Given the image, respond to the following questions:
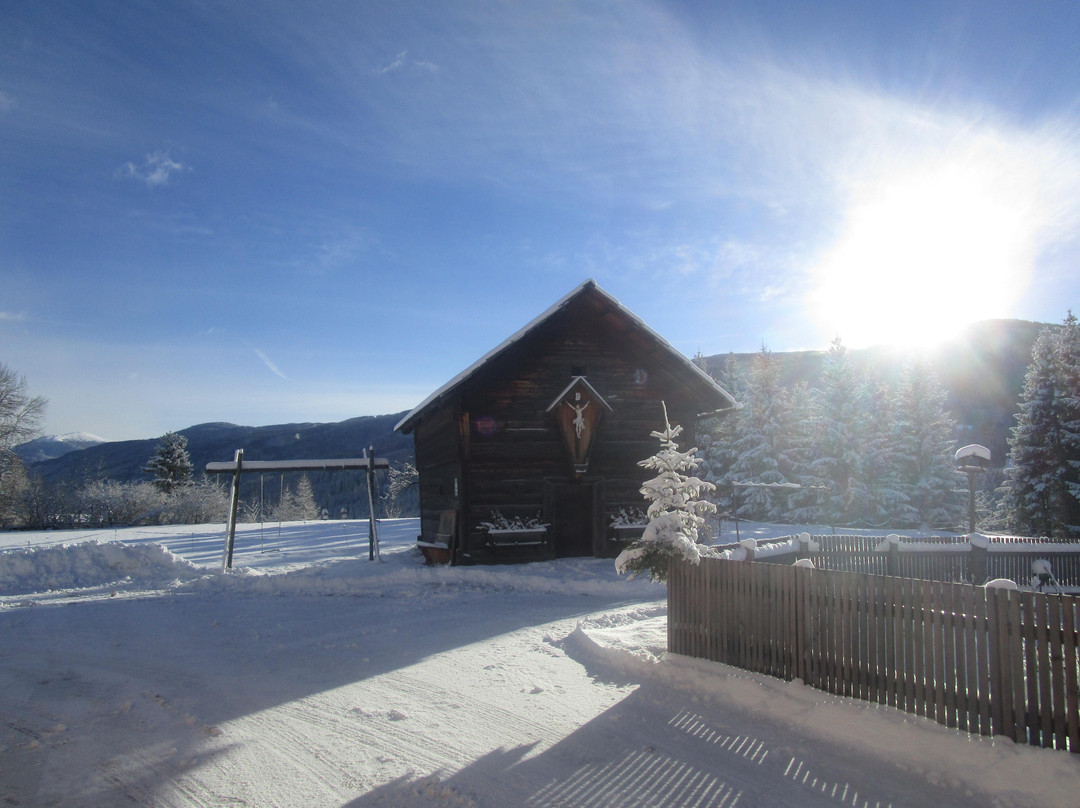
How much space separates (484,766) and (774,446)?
3490 cm

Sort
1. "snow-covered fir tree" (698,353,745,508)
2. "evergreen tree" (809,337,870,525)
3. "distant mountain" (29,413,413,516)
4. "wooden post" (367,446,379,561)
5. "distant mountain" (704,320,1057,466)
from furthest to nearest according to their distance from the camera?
1. "distant mountain" (29,413,413,516)
2. "distant mountain" (704,320,1057,466)
3. "snow-covered fir tree" (698,353,745,508)
4. "evergreen tree" (809,337,870,525)
5. "wooden post" (367,446,379,561)

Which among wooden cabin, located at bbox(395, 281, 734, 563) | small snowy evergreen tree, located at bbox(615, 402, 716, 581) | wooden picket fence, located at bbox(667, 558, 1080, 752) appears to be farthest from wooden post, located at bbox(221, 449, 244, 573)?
wooden picket fence, located at bbox(667, 558, 1080, 752)

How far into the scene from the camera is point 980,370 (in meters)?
97.4

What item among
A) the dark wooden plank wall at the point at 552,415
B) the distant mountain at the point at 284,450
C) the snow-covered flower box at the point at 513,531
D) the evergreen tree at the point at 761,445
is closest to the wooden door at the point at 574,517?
the dark wooden plank wall at the point at 552,415

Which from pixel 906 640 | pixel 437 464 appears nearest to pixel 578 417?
pixel 437 464

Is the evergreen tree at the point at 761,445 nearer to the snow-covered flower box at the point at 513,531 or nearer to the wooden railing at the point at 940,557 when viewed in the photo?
the wooden railing at the point at 940,557

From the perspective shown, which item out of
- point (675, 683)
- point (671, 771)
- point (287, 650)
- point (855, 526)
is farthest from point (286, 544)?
point (855, 526)

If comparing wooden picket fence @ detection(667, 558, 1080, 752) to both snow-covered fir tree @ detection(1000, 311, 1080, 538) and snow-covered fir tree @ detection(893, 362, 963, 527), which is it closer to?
snow-covered fir tree @ detection(1000, 311, 1080, 538)

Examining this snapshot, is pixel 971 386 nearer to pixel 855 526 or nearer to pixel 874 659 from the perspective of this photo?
pixel 855 526

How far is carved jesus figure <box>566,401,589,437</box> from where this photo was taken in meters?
17.5

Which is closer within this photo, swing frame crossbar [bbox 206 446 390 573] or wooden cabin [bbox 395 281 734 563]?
Result: wooden cabin [bbox 395 281 734 563]

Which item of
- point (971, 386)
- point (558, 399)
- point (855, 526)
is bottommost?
point (855, 526)

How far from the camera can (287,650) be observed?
9.00 m

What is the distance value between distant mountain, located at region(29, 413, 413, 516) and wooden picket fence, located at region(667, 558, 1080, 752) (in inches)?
3616
